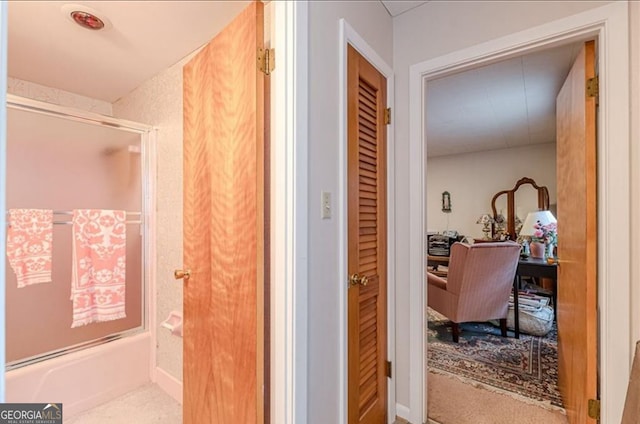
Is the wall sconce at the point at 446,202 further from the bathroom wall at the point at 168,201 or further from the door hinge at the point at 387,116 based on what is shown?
the bathroom wall at the point at 168,201

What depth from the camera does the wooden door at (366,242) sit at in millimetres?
1373

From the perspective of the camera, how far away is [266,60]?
1.14m

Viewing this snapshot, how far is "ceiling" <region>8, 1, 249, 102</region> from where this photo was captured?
1.55 m

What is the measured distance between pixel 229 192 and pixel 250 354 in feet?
2.12

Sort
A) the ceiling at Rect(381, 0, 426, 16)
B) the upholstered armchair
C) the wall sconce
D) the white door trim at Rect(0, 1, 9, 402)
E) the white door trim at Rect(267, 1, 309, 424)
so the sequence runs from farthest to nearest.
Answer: the wall sconce
the upholstered armchair
the ceiling at Rect(381, 0, 426, 16)
the white door trim at Rect(267, 1, 309, 424)
the white door trim at Rect(0, 1, 9, 402)

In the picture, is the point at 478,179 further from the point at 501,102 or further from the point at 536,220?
the point at 501,102

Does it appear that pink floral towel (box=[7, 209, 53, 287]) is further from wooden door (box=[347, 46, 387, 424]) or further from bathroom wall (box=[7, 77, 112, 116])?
wooden door (box=[347, 46, 387, 424])

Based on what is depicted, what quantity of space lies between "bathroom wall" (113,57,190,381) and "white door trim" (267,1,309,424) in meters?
1.24

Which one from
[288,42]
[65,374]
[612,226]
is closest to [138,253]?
[65,374]

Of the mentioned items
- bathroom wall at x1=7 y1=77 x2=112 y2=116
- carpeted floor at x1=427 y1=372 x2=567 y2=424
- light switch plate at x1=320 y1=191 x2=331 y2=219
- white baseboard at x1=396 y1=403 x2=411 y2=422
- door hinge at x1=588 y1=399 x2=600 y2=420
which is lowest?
carpeted floor at x1=427 y1=372 x2=567 y2=424

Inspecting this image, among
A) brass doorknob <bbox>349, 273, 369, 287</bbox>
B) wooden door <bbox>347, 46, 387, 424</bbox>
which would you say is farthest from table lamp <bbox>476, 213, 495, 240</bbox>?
brass doorknob <bbox>349, 273, 369, 287</bbox>

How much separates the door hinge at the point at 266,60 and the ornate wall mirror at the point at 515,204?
16.0 ft

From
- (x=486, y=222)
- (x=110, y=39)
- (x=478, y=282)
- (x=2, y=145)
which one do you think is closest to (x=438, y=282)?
(x=478, y=282)

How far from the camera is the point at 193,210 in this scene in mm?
1488
